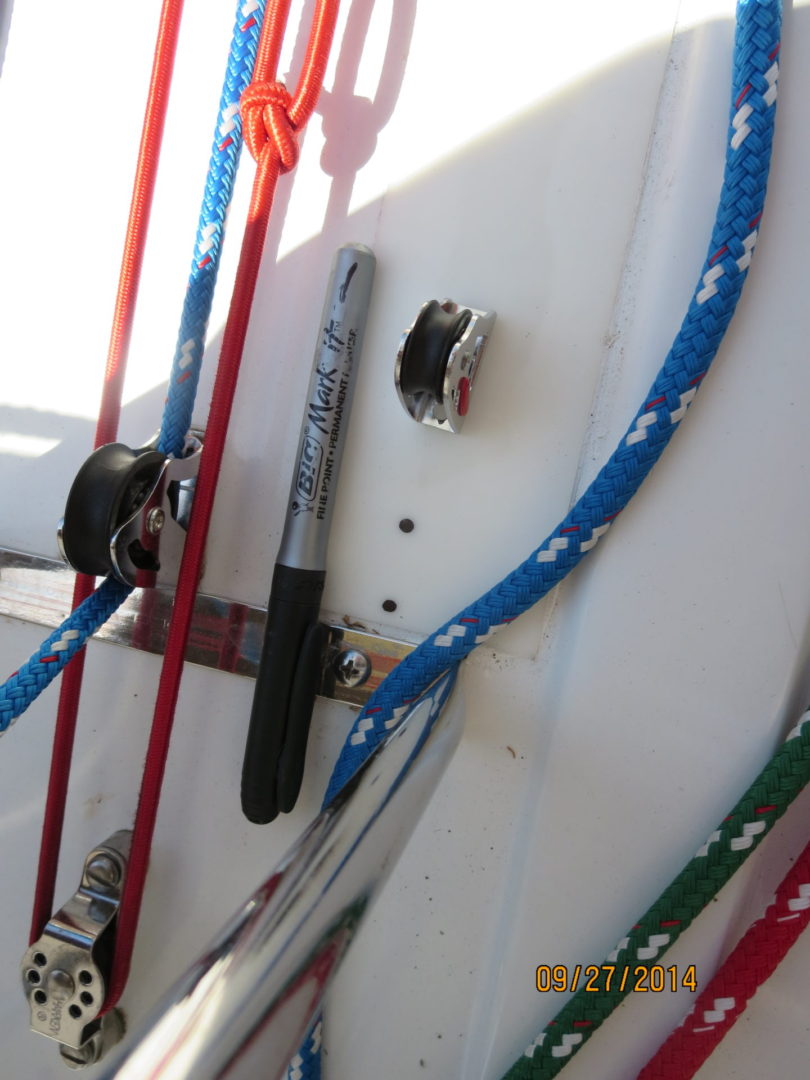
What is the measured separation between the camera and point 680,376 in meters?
A: 0.61

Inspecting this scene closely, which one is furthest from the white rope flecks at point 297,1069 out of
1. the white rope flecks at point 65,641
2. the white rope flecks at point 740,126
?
the white rope flecks at point 740,126

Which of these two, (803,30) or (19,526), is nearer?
(803,30)

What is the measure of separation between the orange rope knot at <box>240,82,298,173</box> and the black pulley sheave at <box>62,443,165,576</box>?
0.27 meters

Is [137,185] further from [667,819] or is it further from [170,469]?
[667,819]

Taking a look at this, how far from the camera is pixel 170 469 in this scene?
665 millimetres

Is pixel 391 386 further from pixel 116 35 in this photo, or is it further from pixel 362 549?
pixel 116 35

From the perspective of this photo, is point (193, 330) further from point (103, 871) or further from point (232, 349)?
point (103, 871)

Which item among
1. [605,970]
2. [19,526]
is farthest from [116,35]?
[605,970]

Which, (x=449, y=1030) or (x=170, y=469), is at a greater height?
(x=170, y=469)

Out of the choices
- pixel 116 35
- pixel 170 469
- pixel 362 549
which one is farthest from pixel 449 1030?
pixel 116 35

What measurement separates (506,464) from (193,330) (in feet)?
0.95

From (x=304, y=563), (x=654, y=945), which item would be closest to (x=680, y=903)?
(x=654, y=945)

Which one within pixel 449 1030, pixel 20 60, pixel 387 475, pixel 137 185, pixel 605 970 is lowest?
pixel 449 1030

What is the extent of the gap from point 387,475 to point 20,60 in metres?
0.53
